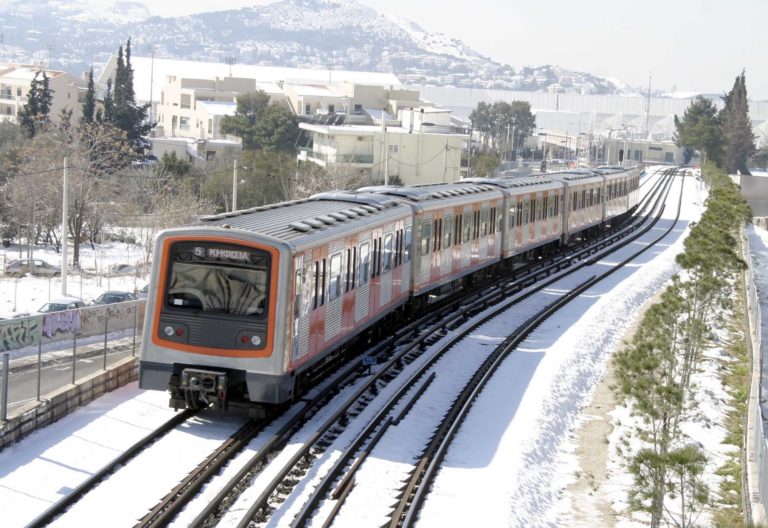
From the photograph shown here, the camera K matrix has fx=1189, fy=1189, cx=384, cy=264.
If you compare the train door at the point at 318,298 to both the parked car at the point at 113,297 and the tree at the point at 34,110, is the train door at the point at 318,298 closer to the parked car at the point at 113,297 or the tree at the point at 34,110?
the parked car at the point at 113,297

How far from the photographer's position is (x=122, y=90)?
78875mm

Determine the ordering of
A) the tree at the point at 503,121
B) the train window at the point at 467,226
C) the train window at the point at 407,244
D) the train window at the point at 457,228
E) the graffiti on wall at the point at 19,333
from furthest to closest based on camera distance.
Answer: the tree at the point at 503,121
the train window at the point at 467,226
the train window at the point at 457,228
the train window at the point at 407,244
the graffiti on wall at the point at 19,333

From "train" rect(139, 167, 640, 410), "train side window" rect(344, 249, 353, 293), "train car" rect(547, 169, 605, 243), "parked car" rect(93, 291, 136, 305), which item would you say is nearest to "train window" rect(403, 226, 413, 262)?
"train" rect(139, 167, 640, 410)

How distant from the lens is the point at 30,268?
43.4 m

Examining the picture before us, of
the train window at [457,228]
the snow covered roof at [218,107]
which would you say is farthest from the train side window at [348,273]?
the snow covered roof at [218,107]

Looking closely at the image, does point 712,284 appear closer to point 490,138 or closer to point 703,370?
point 703,370

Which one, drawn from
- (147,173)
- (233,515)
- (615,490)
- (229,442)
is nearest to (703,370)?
(615,490)

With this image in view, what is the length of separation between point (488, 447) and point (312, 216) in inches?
177

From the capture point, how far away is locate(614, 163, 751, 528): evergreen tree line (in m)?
13.4

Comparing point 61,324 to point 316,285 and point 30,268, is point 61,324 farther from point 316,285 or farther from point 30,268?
point 30,268

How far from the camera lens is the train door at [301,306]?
1549 cm

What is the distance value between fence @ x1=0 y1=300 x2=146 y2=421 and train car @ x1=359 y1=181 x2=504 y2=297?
664cm

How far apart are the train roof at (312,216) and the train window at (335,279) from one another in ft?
1.51

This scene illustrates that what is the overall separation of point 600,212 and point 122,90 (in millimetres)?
40639
